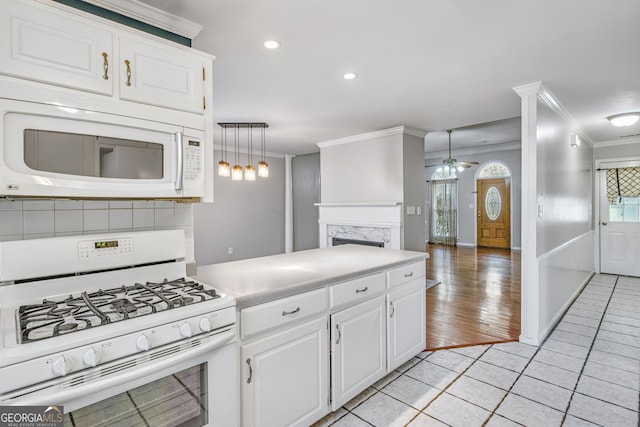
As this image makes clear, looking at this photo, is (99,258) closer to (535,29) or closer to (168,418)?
(168,418)

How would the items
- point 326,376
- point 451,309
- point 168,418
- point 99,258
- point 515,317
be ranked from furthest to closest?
1. point 451,309
2. point 515,317
3. point 326,376
4. point 99,258
5. point 168,418

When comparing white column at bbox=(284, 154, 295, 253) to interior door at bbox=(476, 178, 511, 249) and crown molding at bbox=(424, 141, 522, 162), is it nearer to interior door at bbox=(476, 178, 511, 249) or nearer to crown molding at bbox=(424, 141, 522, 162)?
crown molding at bbox=(424, 141, 522, 162)

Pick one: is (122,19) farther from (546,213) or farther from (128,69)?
(546,213)

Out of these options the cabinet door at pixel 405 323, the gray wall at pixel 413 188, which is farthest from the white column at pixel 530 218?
the gray wall at pixel 413 188

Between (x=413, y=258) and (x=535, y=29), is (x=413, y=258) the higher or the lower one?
the lower one

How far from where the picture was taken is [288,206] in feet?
24.1

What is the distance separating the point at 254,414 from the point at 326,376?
486 millimetres

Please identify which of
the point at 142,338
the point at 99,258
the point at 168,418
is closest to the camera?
the point at 142,338

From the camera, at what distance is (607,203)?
5.89 m

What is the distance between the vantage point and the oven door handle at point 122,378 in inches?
37.4

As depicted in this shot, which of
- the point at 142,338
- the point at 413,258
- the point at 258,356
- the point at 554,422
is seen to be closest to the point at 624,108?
the point at 413,258

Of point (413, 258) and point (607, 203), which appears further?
point (607, 203)

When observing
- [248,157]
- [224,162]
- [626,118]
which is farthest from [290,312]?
[248,157]

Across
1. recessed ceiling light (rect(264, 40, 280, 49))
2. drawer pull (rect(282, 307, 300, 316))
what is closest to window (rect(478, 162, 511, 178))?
recessed ceiling light (rect(264, 40, 280, 49))
